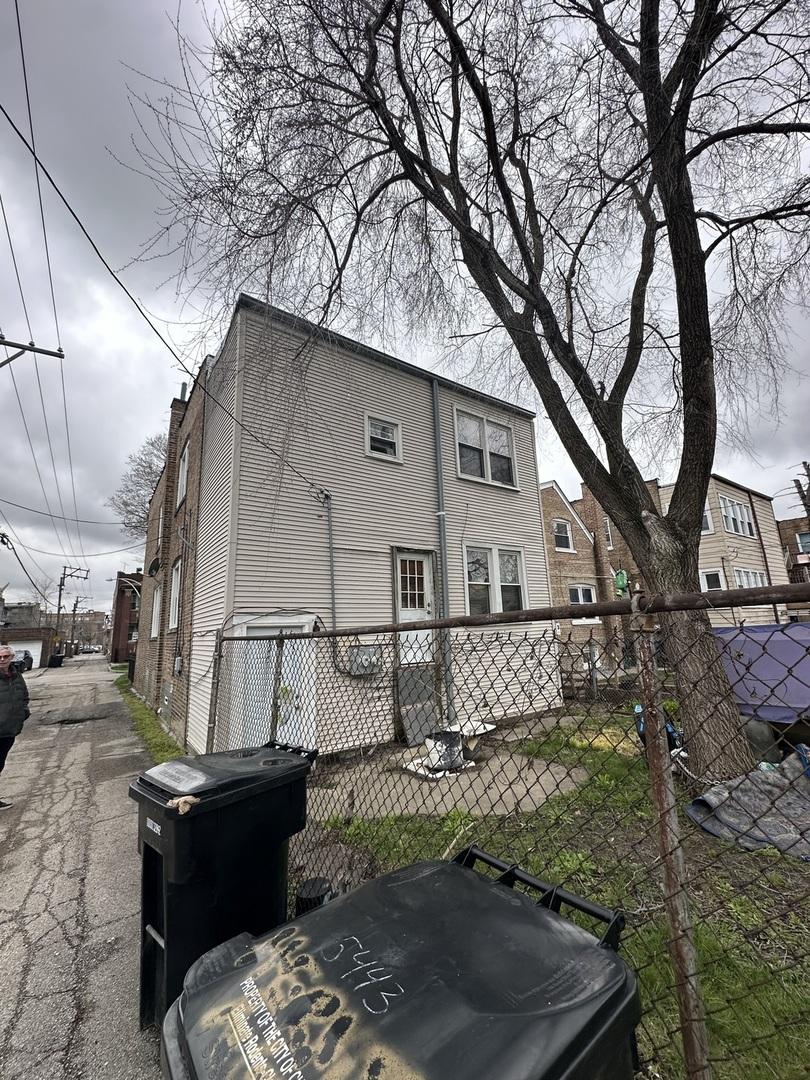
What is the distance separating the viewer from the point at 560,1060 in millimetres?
838

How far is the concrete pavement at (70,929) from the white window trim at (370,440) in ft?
20.0

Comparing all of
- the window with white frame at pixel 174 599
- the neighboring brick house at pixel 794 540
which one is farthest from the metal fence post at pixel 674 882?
the neighboring brick house at pixel 794 540

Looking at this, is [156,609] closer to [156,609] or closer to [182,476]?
[156,609]

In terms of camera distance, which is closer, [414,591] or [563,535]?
[414,591]

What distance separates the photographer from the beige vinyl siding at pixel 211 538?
6758 mm

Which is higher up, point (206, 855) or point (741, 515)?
point (741, 515)

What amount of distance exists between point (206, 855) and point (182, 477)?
10.1 metres

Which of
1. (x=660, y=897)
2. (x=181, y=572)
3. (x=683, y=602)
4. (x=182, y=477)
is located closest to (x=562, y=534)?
(x=182, y=477)

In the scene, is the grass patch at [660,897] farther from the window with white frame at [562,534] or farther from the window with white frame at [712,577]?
the window with white frame at [712,577]

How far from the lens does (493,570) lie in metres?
10.0

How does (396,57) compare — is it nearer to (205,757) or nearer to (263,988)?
(205,757)

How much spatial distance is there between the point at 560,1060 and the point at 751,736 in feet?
20.8

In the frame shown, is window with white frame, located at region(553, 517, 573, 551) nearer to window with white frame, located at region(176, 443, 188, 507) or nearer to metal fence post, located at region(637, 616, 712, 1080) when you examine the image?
window with white frame, located at region(176, 443, 188, 507)

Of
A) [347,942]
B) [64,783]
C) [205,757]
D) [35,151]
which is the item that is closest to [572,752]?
[205,757]
